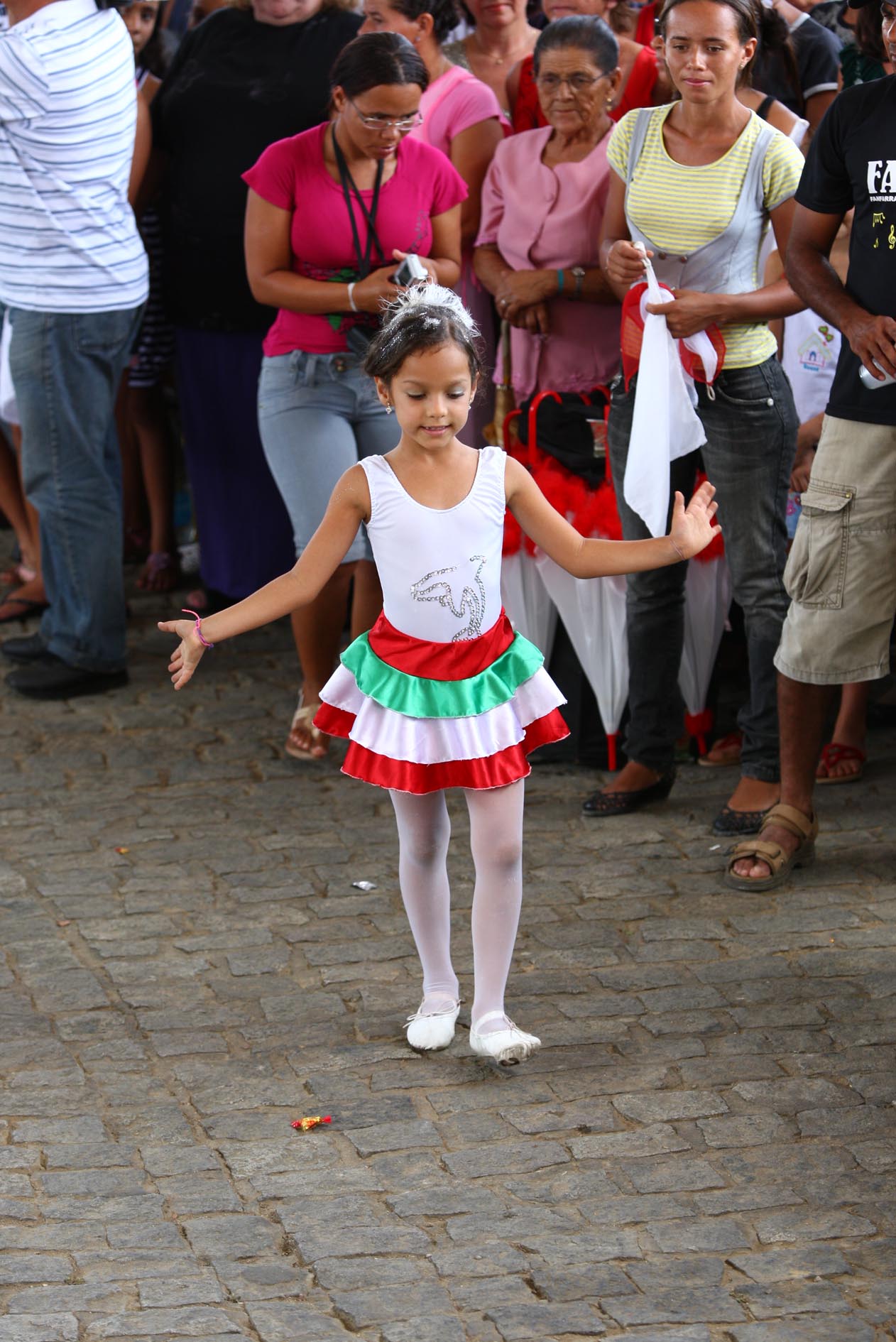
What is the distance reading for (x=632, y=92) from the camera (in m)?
5.32

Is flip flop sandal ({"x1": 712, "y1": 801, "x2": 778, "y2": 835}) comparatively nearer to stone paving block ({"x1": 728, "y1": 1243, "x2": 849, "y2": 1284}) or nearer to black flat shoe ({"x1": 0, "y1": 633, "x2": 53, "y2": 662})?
stone paving block ({"x1": 728, "y1": 1243, "x2": 849, "y2": 1284})

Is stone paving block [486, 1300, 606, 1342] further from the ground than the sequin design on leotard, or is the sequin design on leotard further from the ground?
the sequin design on leotard

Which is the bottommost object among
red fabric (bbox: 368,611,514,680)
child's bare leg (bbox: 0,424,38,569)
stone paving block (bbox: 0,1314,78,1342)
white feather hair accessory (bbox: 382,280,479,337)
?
stone paving block (bbox: 0,1314,78,1342)

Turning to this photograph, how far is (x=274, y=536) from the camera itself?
260 inches

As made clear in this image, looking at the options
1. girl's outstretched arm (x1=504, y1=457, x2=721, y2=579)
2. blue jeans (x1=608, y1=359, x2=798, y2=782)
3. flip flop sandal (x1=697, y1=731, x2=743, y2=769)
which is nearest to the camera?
girl's outstretched arm (x1=504, y1=457, x2=721, y2=579)

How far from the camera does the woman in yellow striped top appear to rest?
175 inches

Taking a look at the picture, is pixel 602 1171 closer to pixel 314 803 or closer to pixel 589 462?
pixel 314 803

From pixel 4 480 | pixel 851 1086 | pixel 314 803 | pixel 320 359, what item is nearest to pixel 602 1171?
pixel 851 1086

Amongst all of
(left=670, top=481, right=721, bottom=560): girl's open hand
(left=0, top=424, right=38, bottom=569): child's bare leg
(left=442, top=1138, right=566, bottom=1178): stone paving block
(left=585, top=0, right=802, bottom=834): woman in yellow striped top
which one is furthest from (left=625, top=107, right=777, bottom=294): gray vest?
(left=0, top=424, right=38, bottom=569): child's bare leg

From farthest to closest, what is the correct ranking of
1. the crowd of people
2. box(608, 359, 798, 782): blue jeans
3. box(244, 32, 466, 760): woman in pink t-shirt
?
box(244, 32, 466, 760): woman in pink t-shirt
box(608, 359, 798, 782): blue jeans
the crowd of people

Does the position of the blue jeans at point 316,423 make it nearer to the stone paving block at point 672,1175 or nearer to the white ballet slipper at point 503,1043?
the white ballet slipper at point 503,1043

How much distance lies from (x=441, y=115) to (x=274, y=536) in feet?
5.74

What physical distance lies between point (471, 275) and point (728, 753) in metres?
1.80

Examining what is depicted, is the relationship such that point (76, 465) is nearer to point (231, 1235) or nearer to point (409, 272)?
point (409, 272)
